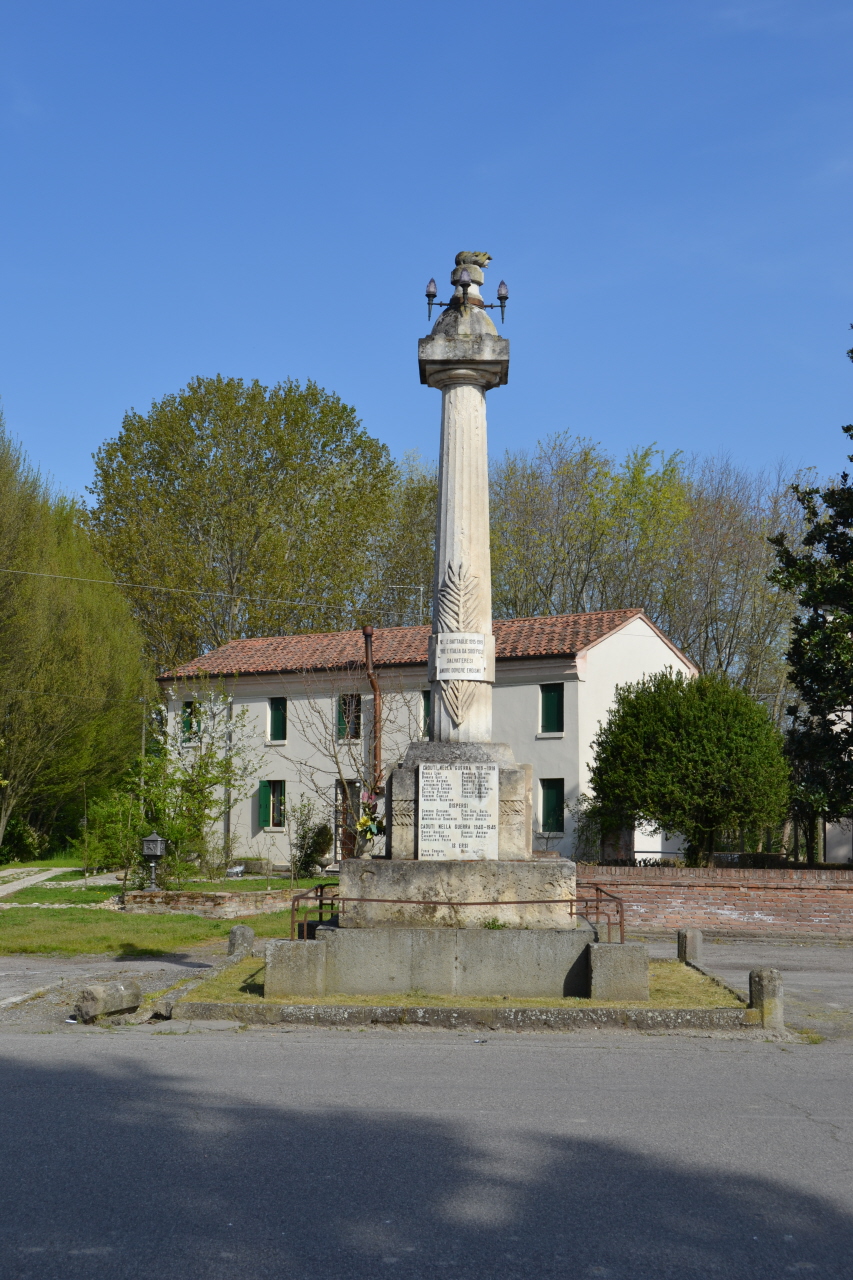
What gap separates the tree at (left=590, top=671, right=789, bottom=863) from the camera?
2394 cm

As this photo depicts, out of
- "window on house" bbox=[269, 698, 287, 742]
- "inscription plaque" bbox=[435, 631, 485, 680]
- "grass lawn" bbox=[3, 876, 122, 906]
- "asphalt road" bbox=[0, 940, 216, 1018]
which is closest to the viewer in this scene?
"inscription plaque" bbox=[435, 631, 485, 680]

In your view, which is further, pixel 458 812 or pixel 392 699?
pixel 392 699

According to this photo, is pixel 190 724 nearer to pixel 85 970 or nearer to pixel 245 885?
pixel 245 885

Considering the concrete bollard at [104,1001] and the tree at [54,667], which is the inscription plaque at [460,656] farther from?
the tree at [54,667]

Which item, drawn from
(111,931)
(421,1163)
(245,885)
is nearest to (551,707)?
(245,885)

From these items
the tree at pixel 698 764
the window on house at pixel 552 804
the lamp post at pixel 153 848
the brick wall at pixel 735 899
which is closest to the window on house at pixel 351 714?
the window on house at pixel 552 804

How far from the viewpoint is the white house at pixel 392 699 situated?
3328 cm

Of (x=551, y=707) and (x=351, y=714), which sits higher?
(x=551, y=707)

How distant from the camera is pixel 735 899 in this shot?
67.1 ft

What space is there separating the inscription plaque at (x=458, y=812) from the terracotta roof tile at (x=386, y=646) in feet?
70.1

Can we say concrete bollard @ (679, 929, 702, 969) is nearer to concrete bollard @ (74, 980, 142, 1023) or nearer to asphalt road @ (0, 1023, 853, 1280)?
asphalt road @ (0, 1023, 853, 1280)

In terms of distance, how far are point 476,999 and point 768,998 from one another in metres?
2.53

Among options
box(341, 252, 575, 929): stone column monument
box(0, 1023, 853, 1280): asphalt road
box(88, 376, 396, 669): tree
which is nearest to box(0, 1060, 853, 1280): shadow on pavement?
box(0, 1023, 853, 1280): asphalt road

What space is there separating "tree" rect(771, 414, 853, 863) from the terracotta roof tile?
35.7 ft
